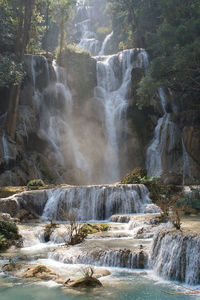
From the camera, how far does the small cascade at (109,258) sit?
10758 mm

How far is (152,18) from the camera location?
44.1 m

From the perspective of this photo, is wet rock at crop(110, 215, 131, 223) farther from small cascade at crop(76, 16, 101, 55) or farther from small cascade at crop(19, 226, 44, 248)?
small cascade at crop(76, 16, 101, 55)

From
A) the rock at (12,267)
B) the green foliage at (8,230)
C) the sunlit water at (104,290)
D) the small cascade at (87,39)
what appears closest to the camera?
the sunlit water at (104,290)

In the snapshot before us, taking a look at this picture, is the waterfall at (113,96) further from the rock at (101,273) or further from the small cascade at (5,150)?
the rock at (101,273)

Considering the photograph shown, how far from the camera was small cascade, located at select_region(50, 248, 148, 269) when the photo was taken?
10.8m

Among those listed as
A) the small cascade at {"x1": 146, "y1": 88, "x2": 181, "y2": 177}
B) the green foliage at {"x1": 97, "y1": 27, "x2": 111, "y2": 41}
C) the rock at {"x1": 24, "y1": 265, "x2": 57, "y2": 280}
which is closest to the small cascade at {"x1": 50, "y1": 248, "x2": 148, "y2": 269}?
the rock at {"x1": 24, "y1": 265, "x2": 57, "y2": 280}

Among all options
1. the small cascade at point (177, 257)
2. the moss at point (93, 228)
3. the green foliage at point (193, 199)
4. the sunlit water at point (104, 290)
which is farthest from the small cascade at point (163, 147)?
the sunlit water at point (104, 290)

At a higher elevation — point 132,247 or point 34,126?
point 34,126

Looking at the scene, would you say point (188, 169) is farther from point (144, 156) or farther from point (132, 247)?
point (132, 247)

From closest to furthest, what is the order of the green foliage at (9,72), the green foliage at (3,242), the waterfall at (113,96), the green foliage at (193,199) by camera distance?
the green foliage at (3,242), the green foliage at (193,199), the green foliage at (9,72), the waterfall at (113,96)

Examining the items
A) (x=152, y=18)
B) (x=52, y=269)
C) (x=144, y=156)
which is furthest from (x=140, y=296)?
(x=152, y=18)

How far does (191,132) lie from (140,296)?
23.5 m

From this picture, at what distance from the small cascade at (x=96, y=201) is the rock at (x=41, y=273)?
31.5 feet

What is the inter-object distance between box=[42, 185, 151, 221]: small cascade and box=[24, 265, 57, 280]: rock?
9.61m
